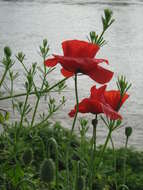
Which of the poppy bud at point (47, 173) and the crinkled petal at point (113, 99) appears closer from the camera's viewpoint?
the poppy bud at point (47, 173)

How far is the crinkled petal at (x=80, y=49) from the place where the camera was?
1.24m

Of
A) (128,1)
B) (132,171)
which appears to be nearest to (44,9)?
(128,1)

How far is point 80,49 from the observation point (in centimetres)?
124

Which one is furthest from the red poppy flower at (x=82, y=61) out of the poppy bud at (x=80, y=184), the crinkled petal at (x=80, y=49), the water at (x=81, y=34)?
the water at (x=81, y=34)

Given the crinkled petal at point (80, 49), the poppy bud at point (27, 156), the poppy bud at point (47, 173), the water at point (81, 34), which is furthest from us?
the water at point (81, 34)

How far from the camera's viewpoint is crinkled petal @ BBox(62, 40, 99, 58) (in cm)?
124

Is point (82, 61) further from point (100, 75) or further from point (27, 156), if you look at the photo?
point (27, 156)

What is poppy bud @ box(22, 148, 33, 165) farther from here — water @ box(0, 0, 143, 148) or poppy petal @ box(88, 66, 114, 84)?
water @ box(0, 0, 143, 148)

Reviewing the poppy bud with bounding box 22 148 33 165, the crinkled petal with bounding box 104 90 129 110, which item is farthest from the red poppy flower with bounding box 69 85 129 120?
the poppy bud with bounding box 22 148 33 165

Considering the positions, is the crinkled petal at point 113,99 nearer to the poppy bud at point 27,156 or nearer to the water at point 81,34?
the poppy bud at point 27,156

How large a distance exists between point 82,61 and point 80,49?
0.22 ft

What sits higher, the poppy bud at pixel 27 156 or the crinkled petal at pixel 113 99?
the crinkled petal at pixel 113 99

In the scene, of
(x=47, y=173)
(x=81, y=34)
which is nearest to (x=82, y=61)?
(x=47, y=173)

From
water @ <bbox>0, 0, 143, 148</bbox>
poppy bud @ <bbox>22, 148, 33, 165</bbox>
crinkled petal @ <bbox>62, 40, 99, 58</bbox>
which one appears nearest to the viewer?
crinkled petal @ <bbox>62, 40, 99, 58</bbox>
